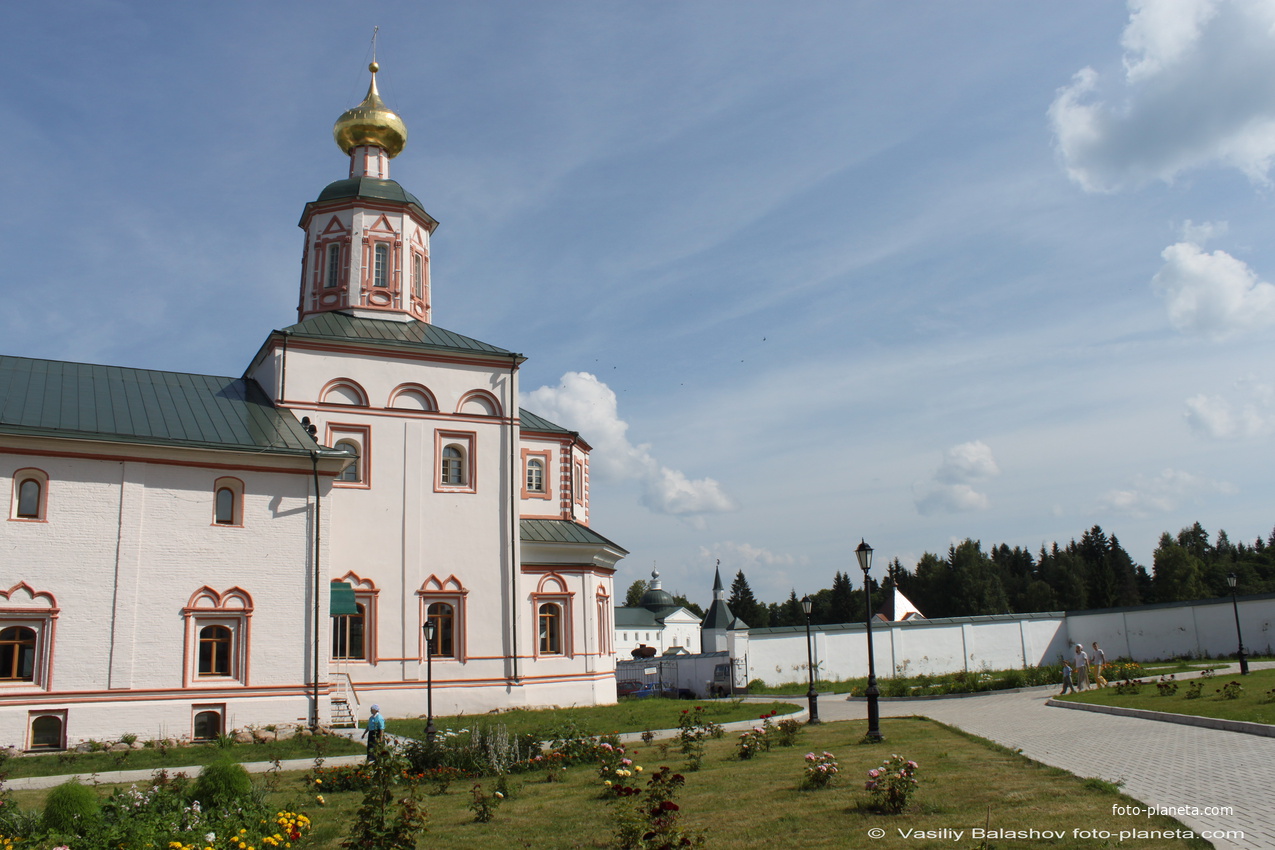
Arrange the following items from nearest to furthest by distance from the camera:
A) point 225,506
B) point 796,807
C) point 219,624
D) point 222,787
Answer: point 222,787 < point 796,807 < point 219,624 < point 225,506

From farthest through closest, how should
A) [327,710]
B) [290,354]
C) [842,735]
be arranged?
[290,354]
[327,710]
[842,735]

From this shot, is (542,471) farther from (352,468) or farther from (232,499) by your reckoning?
(232,499)

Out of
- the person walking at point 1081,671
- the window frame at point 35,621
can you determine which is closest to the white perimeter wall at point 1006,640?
the person walking at point 1081,671

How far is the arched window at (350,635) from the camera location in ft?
73.6

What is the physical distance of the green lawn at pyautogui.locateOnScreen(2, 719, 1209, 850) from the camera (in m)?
7.84

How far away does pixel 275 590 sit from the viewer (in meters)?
19.9

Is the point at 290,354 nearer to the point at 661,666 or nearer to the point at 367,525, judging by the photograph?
the point at 367,525

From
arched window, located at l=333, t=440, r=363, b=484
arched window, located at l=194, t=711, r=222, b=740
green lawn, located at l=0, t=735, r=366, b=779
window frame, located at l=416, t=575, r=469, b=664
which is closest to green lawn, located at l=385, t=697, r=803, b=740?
window frame, located at l=416, t=575, r=469, b=664

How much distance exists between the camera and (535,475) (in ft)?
100

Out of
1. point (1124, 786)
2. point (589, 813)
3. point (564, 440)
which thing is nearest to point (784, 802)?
point (589, 813)

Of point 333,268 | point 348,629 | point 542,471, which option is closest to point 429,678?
point 348,629

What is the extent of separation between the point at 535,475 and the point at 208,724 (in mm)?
13755

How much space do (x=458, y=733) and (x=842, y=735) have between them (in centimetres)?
661

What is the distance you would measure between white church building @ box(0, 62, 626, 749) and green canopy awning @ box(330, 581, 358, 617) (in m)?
0.07
